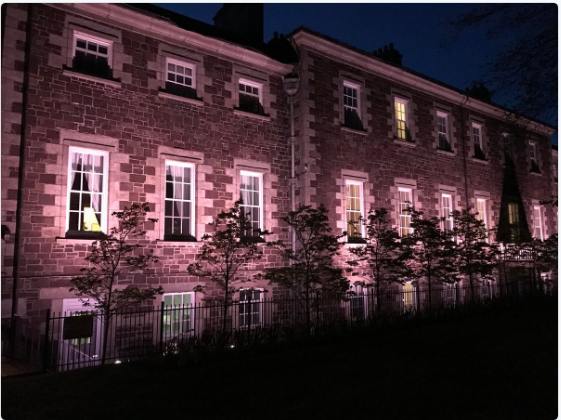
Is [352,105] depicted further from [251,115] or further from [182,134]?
[182,134]

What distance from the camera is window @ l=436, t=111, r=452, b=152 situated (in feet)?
66.7

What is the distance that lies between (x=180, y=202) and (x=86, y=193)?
266 centimetres

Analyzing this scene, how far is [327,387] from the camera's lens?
713cm

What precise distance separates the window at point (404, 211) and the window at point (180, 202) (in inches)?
346

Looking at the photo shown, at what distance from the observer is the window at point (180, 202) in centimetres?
1320

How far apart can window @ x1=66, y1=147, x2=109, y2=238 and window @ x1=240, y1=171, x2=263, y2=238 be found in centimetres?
438

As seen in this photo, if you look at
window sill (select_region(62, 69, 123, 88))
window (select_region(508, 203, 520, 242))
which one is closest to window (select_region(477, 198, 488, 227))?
window (select_region(508, 203, 520, 242))

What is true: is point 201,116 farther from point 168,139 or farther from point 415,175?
point 415,175

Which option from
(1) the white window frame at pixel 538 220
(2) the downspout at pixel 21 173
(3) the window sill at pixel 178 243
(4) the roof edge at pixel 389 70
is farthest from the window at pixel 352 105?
(1) the white window frame at pixel 538 220

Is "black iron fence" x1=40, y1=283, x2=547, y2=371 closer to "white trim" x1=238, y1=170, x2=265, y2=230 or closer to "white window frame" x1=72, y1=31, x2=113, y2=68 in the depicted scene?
"white trim" x1=238, y1=170, x2=265, y2=230

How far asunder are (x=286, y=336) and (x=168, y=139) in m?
6.69

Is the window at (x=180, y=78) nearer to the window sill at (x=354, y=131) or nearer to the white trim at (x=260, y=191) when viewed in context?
the white trim at (x=260, y=191)

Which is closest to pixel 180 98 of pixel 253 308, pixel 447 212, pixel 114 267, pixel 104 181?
Answer: pixel 104 181

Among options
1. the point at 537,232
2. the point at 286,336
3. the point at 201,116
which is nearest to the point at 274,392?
the point at 286,336
